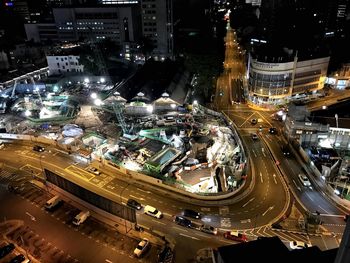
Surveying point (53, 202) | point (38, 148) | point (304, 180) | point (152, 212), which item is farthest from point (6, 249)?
point (304, 180)

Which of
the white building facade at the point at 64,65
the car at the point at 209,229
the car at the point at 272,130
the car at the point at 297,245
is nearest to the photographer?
the car at the point at 297,245

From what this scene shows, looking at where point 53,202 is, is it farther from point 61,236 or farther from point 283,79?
point 283,79

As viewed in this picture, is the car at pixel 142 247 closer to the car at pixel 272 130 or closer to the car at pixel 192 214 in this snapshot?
the car at pixel 192 214

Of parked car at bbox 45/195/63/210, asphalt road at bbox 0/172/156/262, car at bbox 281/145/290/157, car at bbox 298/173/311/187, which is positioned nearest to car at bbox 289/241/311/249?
car at bbox 298/173/311/187

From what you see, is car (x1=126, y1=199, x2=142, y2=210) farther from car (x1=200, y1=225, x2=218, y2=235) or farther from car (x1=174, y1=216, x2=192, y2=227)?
car (x1=200, y1=225, x2=218, y2=235)

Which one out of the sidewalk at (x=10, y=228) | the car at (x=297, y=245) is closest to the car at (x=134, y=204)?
the sidewalk at (x=10, y=228)
